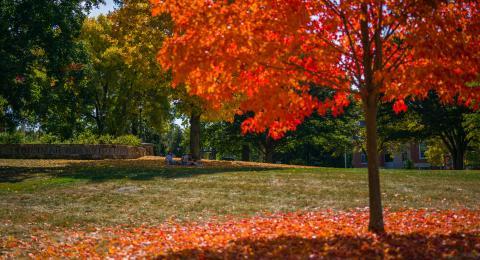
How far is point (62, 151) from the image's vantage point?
30062mm

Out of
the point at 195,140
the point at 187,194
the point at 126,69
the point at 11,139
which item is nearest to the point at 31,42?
the point at 195,140

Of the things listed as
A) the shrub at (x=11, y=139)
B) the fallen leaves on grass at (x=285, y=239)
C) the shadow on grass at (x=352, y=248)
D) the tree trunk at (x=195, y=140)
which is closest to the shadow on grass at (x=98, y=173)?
the tree trunk at (x=195, y=140)

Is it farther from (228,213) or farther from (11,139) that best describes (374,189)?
(11,139)

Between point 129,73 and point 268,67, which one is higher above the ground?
point 129,73

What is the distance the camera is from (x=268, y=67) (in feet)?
28.2

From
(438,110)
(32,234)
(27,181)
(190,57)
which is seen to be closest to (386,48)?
(190,57)

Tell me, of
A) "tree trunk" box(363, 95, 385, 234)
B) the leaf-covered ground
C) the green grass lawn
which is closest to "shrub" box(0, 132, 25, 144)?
the leaf-covered ground

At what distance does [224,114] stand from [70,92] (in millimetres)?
8940

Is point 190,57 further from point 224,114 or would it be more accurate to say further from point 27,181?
point 224,114

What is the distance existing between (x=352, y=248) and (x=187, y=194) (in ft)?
28.9

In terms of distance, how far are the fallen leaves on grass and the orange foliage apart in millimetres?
2368

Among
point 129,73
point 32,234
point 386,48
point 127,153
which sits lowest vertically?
point 32,234

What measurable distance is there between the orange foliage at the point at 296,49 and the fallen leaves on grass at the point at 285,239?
2368 millimetres

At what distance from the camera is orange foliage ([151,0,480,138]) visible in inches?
300
